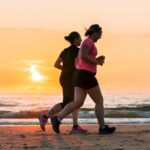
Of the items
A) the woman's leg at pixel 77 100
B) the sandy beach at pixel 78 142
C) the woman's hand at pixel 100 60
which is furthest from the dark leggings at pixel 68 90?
the woman's hand at pixel 100 60

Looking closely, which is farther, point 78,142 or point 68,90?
point 68,90

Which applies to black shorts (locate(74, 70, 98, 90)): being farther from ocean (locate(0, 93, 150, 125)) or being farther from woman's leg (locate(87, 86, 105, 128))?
ocean (locate(0, 93, 150, 125))

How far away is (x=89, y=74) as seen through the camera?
32.7ft

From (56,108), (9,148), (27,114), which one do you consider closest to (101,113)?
(56,108)

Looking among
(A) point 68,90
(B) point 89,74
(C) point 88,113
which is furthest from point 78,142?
(C) point 88,113

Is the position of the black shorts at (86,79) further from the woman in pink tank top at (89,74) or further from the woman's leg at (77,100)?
the woman's leg at (77,100)

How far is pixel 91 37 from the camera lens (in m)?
10.1

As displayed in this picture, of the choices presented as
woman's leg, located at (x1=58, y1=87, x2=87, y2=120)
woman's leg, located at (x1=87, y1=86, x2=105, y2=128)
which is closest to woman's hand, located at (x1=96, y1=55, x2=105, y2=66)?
woman's leg, located at (x1=87, y1=86, x2=105, y2=128)

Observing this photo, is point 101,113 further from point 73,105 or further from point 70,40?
point 70,40

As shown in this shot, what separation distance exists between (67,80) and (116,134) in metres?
1.36

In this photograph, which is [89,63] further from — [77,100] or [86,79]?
[77,100]

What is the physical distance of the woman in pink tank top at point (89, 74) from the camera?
32.6 feet

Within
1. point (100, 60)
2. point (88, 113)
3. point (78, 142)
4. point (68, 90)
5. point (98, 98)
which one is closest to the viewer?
point (78, 142)

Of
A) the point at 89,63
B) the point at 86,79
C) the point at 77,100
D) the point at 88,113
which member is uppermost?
the point at 89,63
